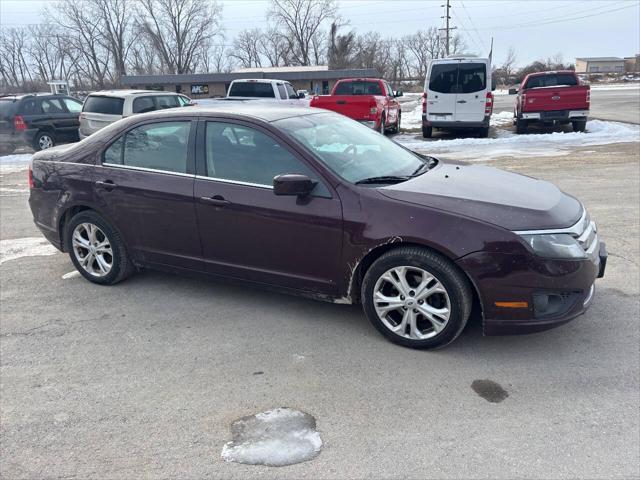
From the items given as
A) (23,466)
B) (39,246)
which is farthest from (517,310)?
(39,246)

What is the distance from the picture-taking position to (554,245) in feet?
11.1

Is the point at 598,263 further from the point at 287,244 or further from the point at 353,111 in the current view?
the point at 353,111

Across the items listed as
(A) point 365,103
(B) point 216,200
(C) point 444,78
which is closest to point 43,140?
(A) point 365,103

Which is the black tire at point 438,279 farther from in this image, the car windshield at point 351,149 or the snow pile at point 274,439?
the snow pile at point 274,439

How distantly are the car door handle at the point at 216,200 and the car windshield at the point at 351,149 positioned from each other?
0.71m

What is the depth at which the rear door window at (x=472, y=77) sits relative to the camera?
15.6m

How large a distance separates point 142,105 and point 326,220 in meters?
11.2

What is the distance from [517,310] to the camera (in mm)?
3414

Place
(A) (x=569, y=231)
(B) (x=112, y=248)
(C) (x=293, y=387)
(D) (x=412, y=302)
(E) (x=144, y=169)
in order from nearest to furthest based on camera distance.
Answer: (C) (x=293, y=387) → (A) (x=569, y=231) → (D) (x=412, y=302) → (E) (x=144, y=169) → (B) (x=112, y=248)

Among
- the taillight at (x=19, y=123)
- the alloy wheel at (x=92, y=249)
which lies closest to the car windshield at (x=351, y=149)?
the alloy wheel at (x=92, y=249)

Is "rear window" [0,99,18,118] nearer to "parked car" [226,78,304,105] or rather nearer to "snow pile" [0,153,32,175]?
"snow pile" [0,153,32,175]

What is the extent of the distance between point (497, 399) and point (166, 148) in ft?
10.4

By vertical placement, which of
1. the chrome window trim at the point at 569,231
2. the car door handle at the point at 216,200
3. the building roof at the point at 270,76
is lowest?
the chrome window trim at the point at 569,231

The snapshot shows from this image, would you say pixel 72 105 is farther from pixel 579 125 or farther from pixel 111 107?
pixel 579 125
